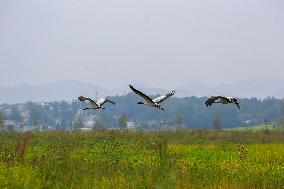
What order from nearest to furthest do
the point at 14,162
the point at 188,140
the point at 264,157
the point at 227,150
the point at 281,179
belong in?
the point at 281,179 < the point at 14,162 < the point at 264,157 < the point at 227,150 < the point at 188,140

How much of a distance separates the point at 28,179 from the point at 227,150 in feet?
52.8

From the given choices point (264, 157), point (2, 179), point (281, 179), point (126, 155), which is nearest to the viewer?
point (2, 179)

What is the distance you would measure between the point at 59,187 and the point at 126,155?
38.6 feet

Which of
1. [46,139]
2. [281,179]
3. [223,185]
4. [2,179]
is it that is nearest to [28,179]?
[2,179]

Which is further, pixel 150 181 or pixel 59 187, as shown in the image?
pixel 150 181

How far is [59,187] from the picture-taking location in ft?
36.6

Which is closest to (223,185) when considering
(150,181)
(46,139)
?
(150,181)

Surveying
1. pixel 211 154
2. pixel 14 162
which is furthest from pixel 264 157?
pixel 14 162

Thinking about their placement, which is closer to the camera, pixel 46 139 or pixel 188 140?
pixel 46 139

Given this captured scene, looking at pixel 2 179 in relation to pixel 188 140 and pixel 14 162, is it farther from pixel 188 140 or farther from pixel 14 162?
pixel 188 140

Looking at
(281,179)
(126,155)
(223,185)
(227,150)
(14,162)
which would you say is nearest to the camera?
(223,185)

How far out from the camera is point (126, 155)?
74.9ft

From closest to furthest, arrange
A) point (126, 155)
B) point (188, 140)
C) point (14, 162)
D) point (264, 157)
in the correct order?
point (14, 162) → point (264, 157) → point (126, 155) → point (188, 140)

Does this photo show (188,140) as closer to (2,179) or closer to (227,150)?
(227,150)
